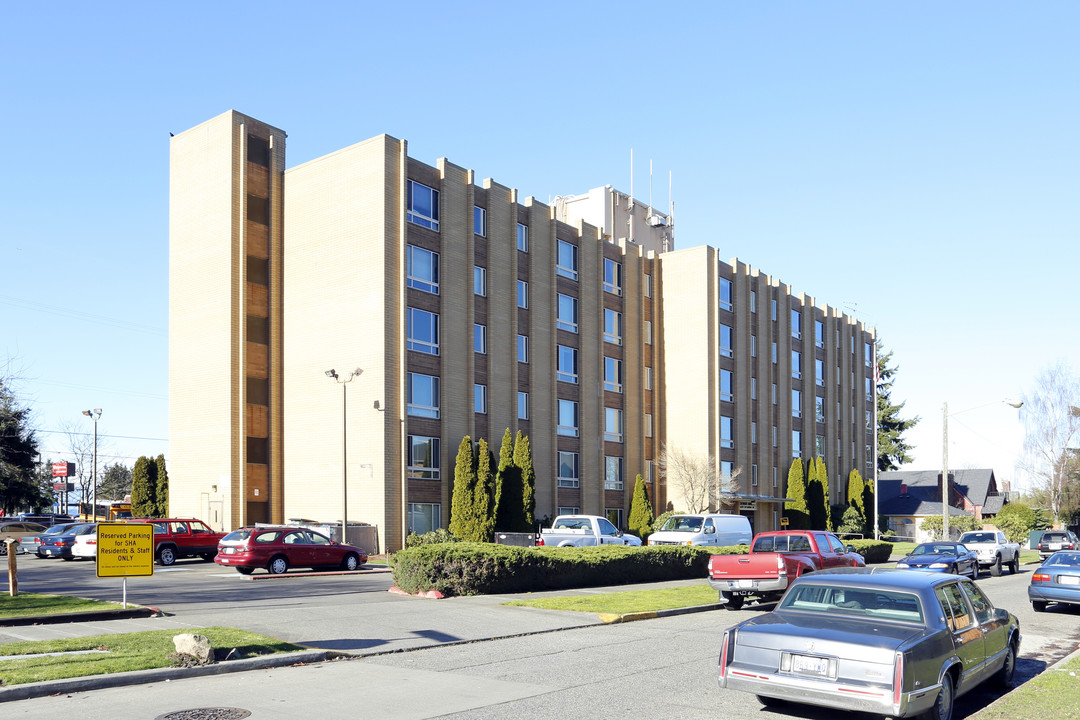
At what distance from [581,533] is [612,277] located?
74.8ft

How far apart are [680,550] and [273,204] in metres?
25.2

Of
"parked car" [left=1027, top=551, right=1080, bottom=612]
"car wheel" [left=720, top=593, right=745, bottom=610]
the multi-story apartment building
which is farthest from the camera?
the multi-story apartment building

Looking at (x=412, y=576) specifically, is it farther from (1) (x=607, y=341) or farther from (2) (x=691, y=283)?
(2) (x=691, y=283)

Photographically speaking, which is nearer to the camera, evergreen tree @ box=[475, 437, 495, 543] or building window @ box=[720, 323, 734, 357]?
evergreen tree @ box=[475, 437, 495, 543]

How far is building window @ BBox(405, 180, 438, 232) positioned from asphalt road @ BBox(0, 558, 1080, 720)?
20771 mm

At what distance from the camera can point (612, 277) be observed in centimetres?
5219

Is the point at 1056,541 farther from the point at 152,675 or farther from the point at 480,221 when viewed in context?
the point at 152,675

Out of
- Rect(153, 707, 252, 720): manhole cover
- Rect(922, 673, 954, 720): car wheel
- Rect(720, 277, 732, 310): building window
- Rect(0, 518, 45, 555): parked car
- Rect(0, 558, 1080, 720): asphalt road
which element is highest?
Rect(720, 277, 732, 310): building window

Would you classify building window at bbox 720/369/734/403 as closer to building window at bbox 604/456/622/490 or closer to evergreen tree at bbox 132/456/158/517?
building window at bbox 604/456/622/490

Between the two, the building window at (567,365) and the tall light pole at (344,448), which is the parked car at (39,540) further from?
the building window at (567,365)

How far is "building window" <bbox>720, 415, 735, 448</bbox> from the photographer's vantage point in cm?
5472

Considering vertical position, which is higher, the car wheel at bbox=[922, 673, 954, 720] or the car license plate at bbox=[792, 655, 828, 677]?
the car license plate at bbox=[792, 655, 828, 677]

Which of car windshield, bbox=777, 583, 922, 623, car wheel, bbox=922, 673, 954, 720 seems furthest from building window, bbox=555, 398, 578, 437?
car wheel, bbox=922, 673, 954, 720

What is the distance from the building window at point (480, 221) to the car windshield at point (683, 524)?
57.0ft
